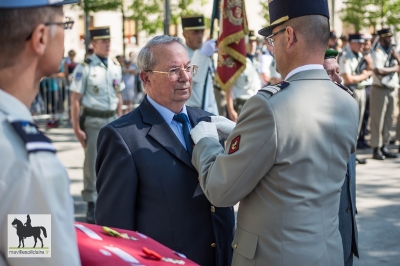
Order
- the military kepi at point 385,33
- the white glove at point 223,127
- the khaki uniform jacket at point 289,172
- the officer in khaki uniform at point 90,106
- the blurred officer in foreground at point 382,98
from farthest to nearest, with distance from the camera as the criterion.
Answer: the military kepi at point 385,33, the blurred officer in foreground at point 382,98, the officer in khaki uniform at point 90,106, the white glove at point 223,127, the khaki uniform jacket at point 289,172

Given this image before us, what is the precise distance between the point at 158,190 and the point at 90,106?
4.70 metres

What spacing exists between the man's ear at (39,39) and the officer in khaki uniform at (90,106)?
5.87m

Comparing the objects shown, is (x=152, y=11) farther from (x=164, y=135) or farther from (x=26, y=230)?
(x=26, y=230)

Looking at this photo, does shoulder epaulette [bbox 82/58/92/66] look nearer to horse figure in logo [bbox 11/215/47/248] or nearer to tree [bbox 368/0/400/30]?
horse figure in logo [bbox 11/215/47/248]

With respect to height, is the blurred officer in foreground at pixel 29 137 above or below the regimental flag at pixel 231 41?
below

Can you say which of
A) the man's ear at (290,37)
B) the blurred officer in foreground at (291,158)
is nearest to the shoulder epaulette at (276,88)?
the blurred officer in foreground at (291,158)

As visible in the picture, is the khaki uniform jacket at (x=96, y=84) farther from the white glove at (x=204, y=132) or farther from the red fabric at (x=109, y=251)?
the red fabric at (x=109, y=251)

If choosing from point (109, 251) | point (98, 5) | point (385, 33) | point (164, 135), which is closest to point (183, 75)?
point (164, 135)

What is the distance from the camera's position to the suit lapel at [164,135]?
115 inches

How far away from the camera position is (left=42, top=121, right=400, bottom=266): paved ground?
586 cm

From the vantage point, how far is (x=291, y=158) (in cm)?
237

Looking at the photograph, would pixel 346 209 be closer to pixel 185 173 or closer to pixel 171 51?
pixel 185 173

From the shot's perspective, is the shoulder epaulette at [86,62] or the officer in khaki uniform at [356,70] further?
the officer in khaki uniform at [356,70]

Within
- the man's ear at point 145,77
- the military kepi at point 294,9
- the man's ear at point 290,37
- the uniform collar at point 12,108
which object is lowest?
the uniform collar at point 12,108
